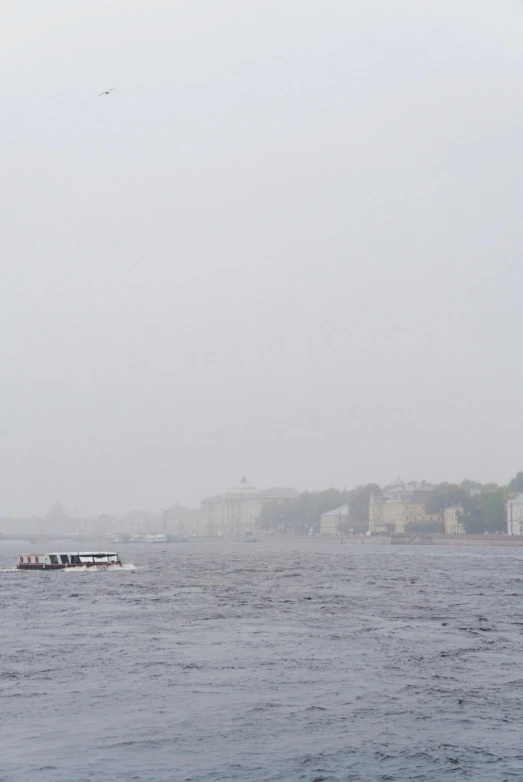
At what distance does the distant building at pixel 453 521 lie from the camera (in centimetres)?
18425

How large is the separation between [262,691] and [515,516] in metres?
146

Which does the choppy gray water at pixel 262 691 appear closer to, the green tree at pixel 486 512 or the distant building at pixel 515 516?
the distant building at pixel 515 516

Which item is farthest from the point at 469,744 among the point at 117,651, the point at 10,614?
the point at 10,614

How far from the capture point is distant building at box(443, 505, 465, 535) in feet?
604

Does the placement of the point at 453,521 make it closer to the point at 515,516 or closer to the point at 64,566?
the point at 515,516

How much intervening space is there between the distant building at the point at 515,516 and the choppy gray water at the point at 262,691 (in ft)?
401

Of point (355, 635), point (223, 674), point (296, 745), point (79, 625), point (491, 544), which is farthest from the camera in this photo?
point (491, 544)

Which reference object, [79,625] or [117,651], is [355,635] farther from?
[79,625]

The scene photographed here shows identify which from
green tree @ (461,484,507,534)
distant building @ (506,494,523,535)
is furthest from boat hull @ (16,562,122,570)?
green tree @ (461,484,507,534)

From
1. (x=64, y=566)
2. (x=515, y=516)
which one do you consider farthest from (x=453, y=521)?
(x=64, y=566)

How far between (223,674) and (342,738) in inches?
262

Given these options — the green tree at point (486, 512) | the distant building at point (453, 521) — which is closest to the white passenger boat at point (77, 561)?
the green tree at point (486, 512)

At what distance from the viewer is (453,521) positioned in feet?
622

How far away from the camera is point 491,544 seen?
157250 millimetres
